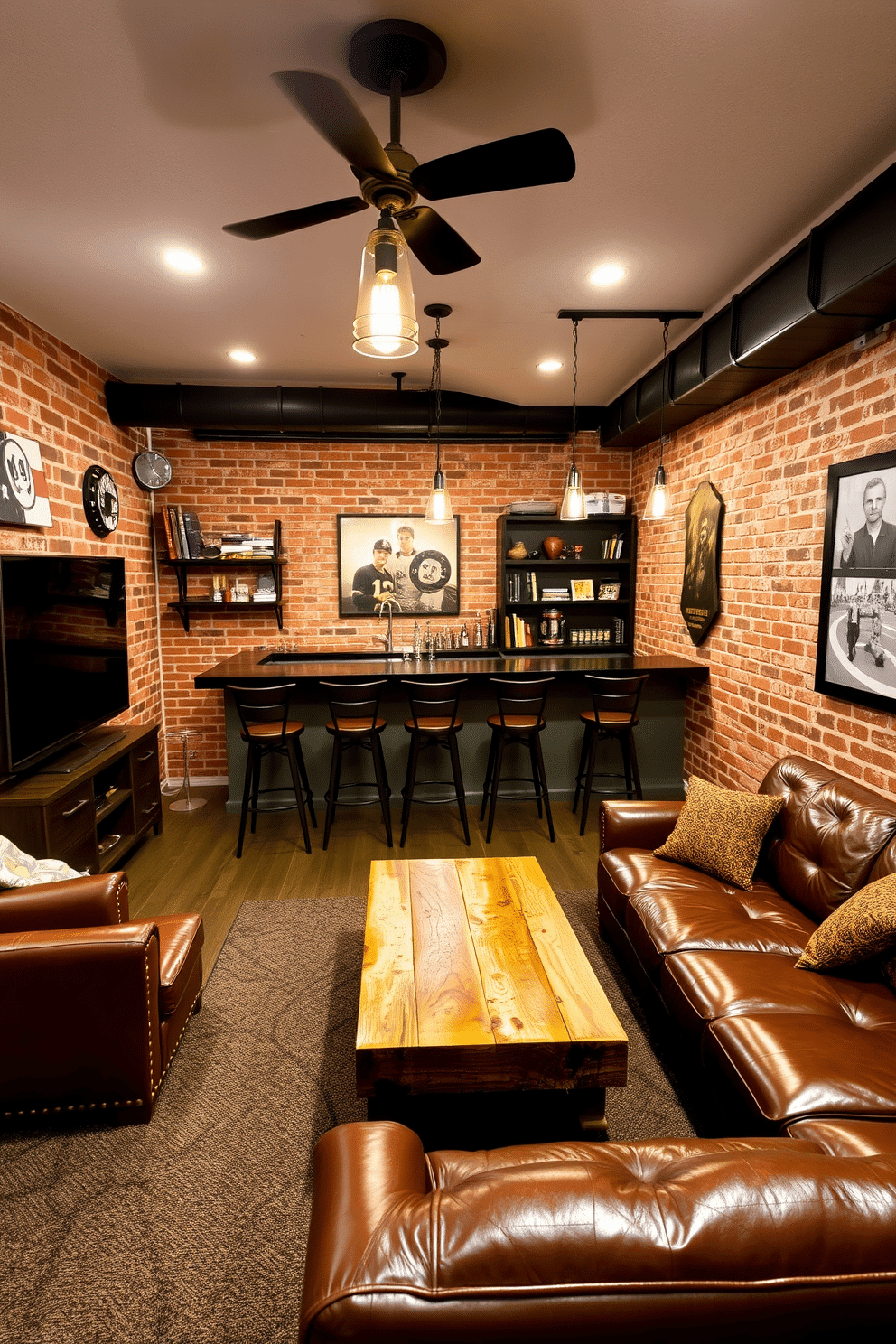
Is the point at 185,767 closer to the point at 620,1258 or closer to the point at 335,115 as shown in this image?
the point at 335,115

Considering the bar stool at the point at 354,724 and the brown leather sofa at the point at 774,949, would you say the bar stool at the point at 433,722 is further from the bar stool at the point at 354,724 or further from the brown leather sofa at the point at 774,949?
the brown leather sofa at the point at 774,949

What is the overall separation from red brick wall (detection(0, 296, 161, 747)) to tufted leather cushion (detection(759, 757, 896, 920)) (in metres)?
3.58

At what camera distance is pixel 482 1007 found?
73.0 inches

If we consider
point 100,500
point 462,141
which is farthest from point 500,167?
Answer: point 100,500

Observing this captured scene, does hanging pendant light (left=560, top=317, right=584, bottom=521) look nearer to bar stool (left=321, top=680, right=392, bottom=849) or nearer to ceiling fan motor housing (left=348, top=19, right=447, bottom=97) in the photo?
bar stool (left=321, top=680, right=392, bottom=849)

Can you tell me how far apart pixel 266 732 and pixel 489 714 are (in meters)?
1.47

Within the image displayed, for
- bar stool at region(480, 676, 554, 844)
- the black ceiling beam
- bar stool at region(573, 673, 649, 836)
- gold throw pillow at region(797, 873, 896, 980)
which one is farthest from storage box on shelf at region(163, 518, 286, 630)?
gold throw pillow at region(797, 873, 896, 980)

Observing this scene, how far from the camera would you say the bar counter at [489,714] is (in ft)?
14.4

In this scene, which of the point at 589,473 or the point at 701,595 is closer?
the point at 701,595

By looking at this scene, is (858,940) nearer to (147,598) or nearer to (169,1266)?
(169,1266)

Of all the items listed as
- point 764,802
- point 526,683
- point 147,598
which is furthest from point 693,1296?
point 147,598

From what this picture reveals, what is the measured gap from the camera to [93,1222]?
1680 millimetres

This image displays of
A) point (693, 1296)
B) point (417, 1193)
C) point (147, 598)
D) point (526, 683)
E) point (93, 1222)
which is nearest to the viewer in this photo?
point (693, 1296)

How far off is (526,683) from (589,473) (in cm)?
254
